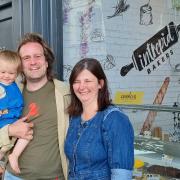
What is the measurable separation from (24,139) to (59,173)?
11.8 inches

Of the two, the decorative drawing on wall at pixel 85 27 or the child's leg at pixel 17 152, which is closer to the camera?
the child's leg at pixel 17 152

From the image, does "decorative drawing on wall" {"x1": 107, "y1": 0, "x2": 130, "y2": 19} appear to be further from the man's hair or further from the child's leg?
the child's leg

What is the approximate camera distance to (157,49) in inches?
178

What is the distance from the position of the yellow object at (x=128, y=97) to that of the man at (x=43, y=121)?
1.86 meters

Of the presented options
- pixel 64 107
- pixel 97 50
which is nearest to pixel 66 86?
pixel 64 107

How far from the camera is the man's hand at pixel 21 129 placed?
8.00 ft

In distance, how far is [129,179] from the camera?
81.1 inches

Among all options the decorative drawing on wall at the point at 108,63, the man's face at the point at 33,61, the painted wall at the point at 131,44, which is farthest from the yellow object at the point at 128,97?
the man's face at the point at 33,61

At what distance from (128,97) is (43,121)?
2022 mm

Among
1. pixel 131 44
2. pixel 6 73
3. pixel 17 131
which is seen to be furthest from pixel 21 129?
pixel 131 44

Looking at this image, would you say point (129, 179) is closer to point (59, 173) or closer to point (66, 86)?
point (59, 173)

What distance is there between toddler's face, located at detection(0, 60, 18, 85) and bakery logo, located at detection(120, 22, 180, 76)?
6.91 feet

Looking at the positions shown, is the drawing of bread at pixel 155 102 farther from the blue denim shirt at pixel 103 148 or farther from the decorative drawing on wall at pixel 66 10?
the blue denim shirt at pixel 103 148

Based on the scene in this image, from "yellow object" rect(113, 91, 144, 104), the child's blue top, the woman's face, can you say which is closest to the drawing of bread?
"yellow object" rect(113, 91, 144, 104)
